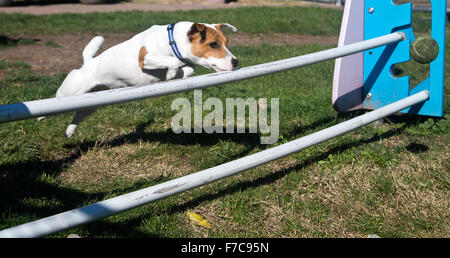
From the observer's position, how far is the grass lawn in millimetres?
2436

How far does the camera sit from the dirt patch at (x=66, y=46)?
20.6ft

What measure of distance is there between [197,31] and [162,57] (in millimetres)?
289

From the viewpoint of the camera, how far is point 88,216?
1889 millimetres

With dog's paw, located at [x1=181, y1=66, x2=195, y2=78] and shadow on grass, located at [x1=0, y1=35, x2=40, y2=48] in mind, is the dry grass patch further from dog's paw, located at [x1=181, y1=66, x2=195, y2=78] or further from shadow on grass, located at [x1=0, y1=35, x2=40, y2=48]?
shadow on grass, located at [x1=0, y1=35, x2=40, y2=48]

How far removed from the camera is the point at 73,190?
273cm

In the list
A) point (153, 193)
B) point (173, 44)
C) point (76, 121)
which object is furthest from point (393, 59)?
point (76, 121)

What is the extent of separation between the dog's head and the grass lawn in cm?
76

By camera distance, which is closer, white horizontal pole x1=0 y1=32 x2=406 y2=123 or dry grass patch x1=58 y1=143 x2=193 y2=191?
white horizontal pole x1=0 y1=32 x2=406 y2=123

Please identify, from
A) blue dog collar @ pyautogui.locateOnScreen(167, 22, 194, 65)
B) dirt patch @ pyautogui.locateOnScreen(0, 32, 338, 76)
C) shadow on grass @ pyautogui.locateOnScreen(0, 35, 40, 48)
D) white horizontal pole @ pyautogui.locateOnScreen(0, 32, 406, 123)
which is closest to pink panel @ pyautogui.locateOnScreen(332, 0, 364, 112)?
white horizontal pole @ pyautogui.locateOnScreen(0, 32, 406, 123)

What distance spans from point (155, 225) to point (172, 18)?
7824 millimetres

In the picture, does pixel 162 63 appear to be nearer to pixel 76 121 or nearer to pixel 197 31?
pixel 197 31

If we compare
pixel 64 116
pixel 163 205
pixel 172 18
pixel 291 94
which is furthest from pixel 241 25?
pixel 163 205
